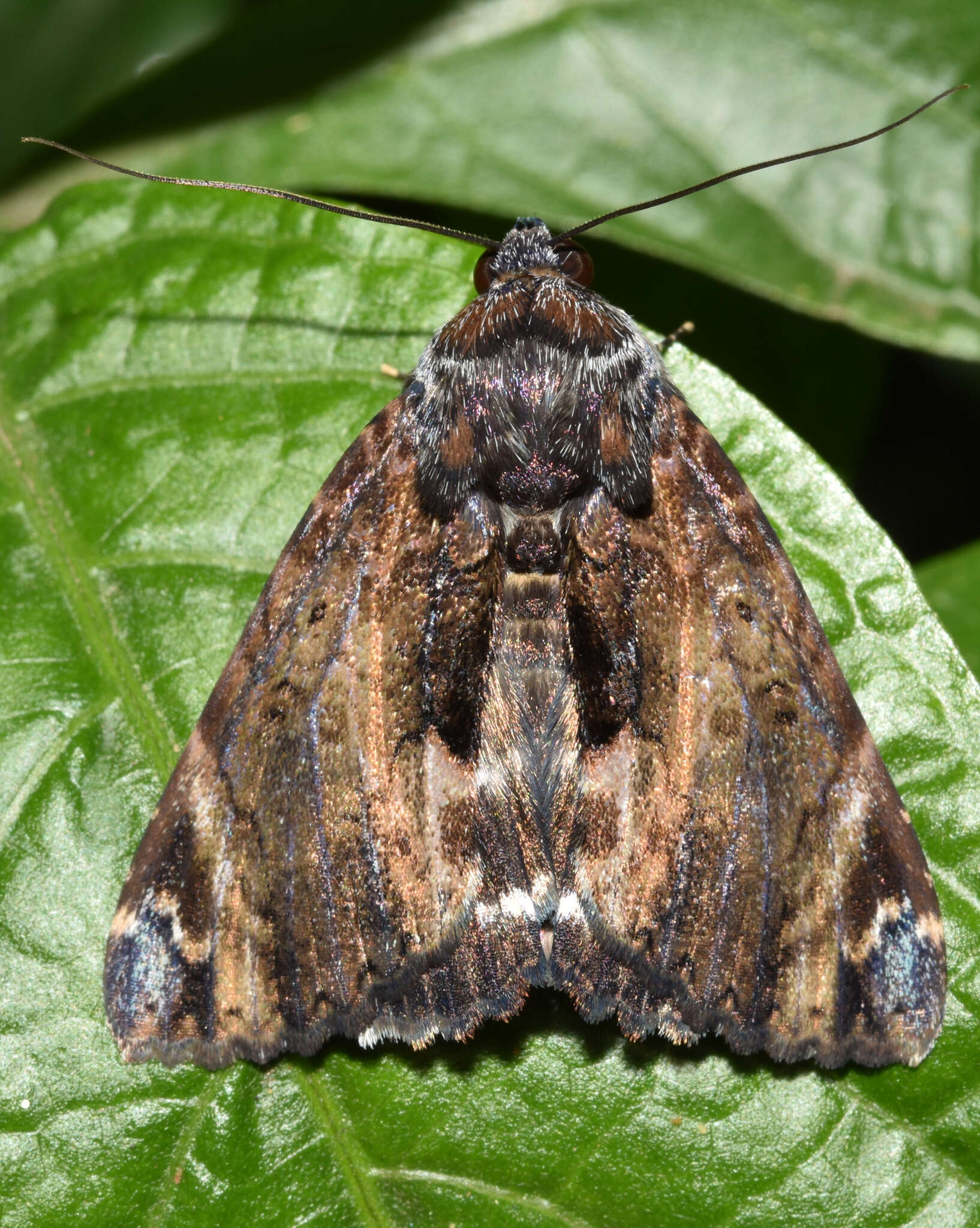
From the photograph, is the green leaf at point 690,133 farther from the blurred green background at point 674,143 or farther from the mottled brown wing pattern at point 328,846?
the mottled brown wing pattern at point 328,846

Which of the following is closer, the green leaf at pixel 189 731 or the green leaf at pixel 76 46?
the green leaf at pixel 189 731

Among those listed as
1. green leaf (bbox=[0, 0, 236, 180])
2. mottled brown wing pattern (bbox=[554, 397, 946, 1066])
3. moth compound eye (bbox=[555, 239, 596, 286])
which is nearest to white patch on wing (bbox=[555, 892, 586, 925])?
mottled brown wing pattern (bbox=[554, 397, 946, 1066])

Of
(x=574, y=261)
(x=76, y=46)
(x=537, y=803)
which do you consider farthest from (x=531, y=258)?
(x=76, y=46)


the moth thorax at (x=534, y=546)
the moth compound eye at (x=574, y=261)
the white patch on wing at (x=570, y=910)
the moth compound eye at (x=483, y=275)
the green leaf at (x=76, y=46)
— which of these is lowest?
the white patch on wing at (x=570, y=910)

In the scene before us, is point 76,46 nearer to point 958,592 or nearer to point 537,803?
point 537,803

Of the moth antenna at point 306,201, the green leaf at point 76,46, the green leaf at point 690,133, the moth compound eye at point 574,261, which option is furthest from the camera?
the green leaf at point 76,46

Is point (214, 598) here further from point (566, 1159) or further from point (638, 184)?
point (638, 184)

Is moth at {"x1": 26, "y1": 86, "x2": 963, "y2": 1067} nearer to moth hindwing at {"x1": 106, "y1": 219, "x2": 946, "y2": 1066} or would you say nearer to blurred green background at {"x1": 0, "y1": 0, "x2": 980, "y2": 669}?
moth hindwing at {"x1": 106, "y1": 219, "x2": 946, "y2": 1066}

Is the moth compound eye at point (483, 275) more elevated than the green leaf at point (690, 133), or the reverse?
the green leaf at point (690, 133)

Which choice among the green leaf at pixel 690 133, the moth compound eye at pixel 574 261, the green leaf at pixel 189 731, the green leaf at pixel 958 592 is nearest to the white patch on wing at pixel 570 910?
the green leaf at pixel 189 731

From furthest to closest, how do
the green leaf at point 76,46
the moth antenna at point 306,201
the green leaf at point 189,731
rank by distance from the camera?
the green leaf at point 76,46, the moth antenna at point 306,201, the green leaf at point 189,731
